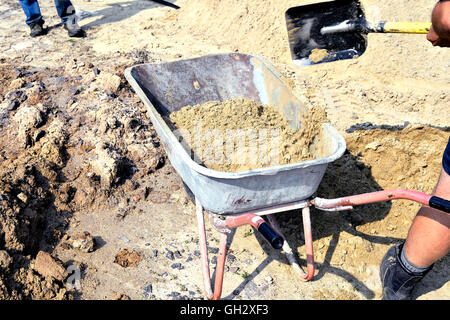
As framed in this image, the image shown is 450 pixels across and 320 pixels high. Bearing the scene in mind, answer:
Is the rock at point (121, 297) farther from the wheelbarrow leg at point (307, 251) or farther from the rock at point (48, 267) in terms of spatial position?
the wheelbarrow leg at point (307, 251)

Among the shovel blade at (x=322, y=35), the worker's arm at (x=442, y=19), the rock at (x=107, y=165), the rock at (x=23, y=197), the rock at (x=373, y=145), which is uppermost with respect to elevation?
the worker's arm at (x=442, y=19)

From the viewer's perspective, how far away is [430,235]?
2.21m

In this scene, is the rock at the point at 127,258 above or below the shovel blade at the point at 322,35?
below

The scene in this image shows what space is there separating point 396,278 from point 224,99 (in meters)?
1.95

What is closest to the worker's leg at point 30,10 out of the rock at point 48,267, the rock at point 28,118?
the rock at point 28,118

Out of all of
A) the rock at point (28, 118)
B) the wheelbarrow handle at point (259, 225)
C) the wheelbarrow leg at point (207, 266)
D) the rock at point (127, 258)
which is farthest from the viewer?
the rock at point (28, 118)

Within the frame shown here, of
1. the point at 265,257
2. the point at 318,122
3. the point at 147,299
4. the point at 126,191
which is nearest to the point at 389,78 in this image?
the point at 318,122

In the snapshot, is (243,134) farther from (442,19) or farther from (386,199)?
(442,19)

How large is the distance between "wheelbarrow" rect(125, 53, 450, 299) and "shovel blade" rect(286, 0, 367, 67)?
1.23ft

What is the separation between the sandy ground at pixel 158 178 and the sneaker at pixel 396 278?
156 millimetres

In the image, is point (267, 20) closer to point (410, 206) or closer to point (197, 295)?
point (410, 206)

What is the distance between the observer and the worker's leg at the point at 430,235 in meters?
2.14

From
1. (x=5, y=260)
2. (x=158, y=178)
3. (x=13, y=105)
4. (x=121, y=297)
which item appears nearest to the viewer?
(x=5, y=260)

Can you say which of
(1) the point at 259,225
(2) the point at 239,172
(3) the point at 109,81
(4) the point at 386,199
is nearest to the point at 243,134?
(2) the point at 239,172
